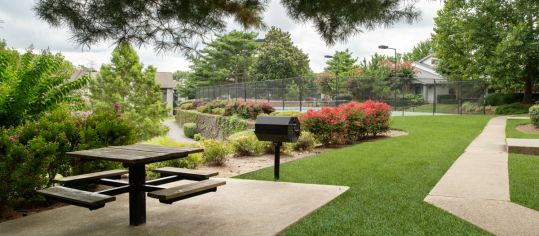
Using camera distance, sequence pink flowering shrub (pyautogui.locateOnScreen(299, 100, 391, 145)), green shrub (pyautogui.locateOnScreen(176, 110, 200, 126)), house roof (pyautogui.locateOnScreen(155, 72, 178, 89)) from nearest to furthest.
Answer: pink flowering shrub (pyautogui.locateOnScreen(299, 100, 391, 145)), green shrub (pyautogui.locateOnScreen(176, 110, 200, 126)), house roof (pyautogui.locateOnScreen(155, 72, 178, 89))

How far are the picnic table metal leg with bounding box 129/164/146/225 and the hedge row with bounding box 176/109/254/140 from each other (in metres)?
16.5

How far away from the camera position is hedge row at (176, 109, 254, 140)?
891 inches

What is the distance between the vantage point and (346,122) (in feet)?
41.6

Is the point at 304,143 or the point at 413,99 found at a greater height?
the point at 413,99

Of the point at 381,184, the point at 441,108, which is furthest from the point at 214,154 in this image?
the point at 441,108

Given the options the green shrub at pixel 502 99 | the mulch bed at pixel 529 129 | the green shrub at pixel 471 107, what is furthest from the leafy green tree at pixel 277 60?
the mulch bed at pixel 529 129

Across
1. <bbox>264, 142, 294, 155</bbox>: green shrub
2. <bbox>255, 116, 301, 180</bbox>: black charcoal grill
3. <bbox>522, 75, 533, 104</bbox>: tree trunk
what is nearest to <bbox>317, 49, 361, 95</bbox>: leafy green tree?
<bbox>522, 75, 533, 104</bbox>: tree trunk

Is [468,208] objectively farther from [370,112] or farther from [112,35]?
[370,112]

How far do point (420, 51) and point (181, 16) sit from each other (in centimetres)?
8448

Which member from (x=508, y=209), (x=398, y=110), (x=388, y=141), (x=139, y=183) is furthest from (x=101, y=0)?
(x=398, y=110)

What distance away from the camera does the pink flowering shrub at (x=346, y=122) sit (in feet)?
39.9

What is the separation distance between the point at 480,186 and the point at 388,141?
6.39 m

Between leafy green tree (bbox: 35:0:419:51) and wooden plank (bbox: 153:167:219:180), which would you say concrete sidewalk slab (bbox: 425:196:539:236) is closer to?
leafy green tree (bbox: 35:0:419:51)

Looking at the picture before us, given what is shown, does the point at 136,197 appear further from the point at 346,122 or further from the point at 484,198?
the point at 346,122
